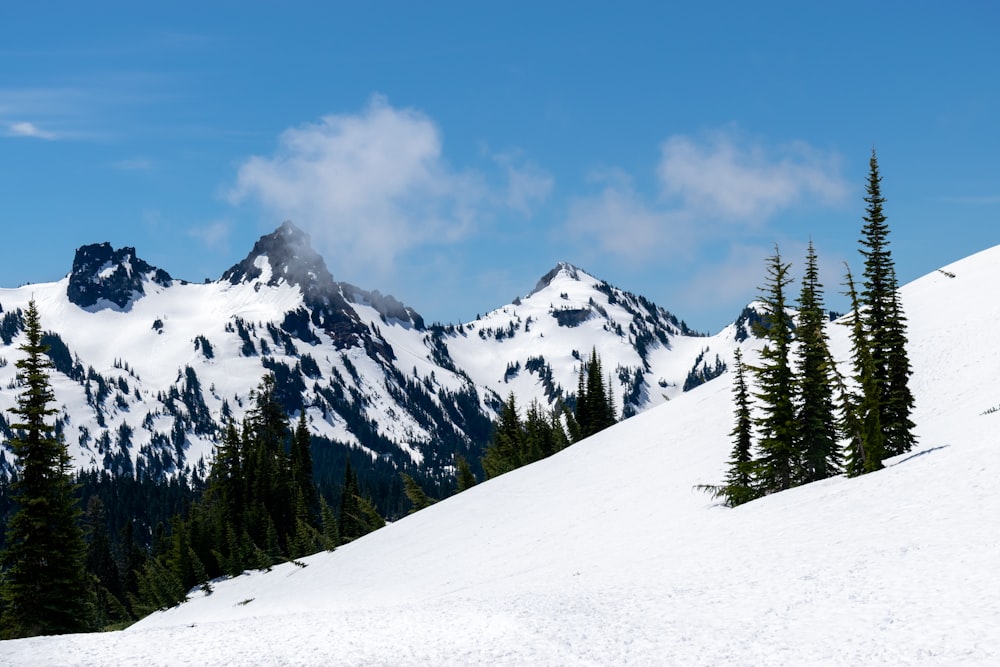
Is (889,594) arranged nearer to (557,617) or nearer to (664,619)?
(664,619)

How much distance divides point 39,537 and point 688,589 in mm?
26899

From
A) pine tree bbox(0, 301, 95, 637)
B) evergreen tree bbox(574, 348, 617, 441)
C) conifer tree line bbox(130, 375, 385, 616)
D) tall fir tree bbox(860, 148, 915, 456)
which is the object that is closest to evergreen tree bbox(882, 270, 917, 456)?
tall fir tree bbox(860, 148, 915, 456)

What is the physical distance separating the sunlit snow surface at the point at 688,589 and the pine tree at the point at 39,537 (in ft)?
39.8

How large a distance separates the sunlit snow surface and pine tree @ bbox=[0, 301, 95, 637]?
39.8 ft

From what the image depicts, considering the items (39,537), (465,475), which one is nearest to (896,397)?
(39,537)

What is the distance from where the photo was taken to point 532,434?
277ft

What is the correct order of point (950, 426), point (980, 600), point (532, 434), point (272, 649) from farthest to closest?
point (532, 434)
point (950, 426)
point (272, 649)
point (980, 600)

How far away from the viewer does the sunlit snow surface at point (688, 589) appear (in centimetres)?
1560

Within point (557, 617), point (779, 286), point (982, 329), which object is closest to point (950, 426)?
point (779, 286)

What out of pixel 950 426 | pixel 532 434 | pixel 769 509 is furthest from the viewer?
pixel 532 434

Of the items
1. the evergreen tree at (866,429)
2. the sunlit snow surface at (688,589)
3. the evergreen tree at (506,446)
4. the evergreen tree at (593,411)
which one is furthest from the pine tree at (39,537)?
the evergreen tree at (593,411)

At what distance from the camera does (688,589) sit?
21125 mm

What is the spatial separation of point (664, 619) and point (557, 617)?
8.63 ft

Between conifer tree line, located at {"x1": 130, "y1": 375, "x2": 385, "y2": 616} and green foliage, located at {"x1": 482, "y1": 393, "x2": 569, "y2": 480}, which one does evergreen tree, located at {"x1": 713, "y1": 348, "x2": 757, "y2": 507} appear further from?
green foliage, located at {"x1": 482, "y1": 393, "x2": 569, "y2": 480}
